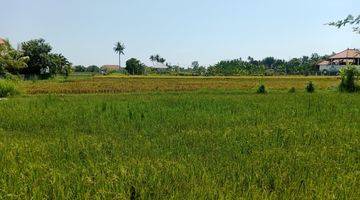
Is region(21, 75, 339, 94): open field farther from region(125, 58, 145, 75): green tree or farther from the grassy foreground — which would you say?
region(125, 58, 145, 75): green tree

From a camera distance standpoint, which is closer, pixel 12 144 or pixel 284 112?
pixel 12 144

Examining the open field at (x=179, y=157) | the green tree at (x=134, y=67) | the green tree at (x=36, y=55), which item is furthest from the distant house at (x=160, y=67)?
the open field at (x=179, y=157)

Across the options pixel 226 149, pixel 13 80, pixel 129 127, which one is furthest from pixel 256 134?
pixel 13 80

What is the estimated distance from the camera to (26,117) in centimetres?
1191

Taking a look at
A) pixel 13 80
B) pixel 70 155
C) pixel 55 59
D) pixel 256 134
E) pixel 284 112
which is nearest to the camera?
pixel 70 155

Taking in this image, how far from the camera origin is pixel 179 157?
20.9ft

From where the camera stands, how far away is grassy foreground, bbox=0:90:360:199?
457 cm

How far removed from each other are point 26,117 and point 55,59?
51.8 meters

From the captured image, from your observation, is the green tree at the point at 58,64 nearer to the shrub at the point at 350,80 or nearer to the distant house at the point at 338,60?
the shrub at the point at 350,80

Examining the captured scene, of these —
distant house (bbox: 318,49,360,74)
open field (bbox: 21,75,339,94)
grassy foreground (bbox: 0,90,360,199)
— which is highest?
distant house (bbox: 318,49,360,74)

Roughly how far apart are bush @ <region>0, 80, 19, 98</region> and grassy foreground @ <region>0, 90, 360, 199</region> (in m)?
15.1

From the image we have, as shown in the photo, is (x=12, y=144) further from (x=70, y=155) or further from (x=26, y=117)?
(x=26, y=117)

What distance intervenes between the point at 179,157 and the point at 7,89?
22.5 metres

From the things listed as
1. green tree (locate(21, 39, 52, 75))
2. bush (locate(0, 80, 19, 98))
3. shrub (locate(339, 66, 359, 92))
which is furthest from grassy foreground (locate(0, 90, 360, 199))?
green tree (locate(21, 39, 52, 75))
